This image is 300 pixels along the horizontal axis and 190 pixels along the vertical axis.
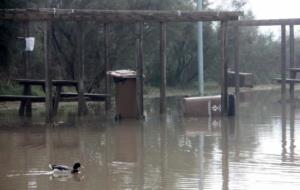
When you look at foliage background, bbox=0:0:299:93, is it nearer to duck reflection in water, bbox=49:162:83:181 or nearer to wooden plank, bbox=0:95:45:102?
wooden plank, bbox=0:95:45:102

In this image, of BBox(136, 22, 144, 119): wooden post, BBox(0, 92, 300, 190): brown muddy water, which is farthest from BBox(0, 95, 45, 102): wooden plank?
BBox(136, 22, 144, 119): wooden post

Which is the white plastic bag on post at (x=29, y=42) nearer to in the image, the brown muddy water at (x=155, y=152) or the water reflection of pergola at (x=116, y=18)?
the water reflection of pergola at (x=116, y=18)

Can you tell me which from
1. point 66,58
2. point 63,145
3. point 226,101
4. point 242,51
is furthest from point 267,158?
point 242,51

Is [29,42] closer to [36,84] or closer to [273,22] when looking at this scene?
[36,84]

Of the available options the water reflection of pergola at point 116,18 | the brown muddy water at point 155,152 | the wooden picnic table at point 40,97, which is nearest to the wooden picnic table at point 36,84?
the wooden picnic table at point 40,97

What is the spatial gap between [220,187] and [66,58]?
2194cm

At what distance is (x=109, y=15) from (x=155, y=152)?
7.54 m

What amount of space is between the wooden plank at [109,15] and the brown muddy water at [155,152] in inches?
117

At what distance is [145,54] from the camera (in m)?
36.3

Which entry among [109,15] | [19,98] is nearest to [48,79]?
[19,98]

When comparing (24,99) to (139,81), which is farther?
(24,99)

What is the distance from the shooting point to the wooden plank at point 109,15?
19562 mm

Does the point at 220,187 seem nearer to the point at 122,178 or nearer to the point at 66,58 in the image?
the point at 122,178

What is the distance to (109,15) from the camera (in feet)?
67.1
